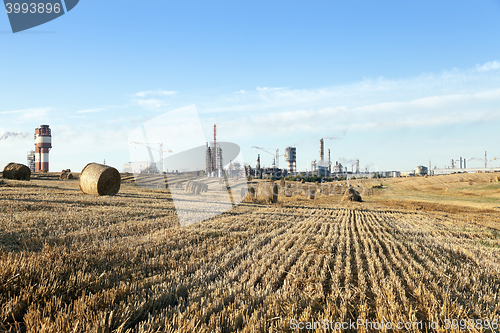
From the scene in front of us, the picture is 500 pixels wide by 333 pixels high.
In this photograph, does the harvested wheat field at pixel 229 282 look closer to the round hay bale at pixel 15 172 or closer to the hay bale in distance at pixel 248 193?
the hay bale in distance at pixel 248 193

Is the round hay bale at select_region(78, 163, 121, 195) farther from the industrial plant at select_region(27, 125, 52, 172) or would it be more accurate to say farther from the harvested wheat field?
the industrial plant at select_region(27, 125, 52, 172)

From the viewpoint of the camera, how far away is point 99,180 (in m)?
21.8

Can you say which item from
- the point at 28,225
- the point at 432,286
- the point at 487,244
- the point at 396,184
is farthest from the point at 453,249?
the point at 396,184

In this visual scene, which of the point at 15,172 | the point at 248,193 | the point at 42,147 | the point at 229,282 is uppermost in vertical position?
the point at 42,147

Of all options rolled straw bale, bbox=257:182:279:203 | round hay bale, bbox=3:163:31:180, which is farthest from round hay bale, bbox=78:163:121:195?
round hay bale, bbox=3:163:31:180

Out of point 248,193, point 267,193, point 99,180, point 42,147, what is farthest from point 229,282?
point 42,147

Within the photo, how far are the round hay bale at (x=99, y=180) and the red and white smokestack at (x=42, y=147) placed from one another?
10398 cm

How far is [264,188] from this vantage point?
1035 inches

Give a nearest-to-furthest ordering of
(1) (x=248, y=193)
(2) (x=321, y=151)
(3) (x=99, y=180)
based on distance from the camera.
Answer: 1. (3) (x=99, y=180)
2. (1) (x=248, y=193)
3. (2) (x=321, y=151)

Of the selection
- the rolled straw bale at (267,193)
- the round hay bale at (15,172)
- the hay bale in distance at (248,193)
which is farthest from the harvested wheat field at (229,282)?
the round hay bale at (15,172)

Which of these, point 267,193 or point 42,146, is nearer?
point 267,193

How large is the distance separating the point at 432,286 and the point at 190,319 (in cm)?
432

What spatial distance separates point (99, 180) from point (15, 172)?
65.1 ft

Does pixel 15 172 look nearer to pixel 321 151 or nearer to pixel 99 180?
pixel 99 180
